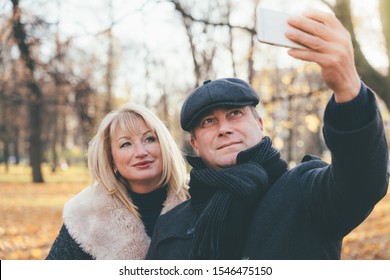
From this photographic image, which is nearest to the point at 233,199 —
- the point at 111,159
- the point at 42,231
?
the point at 111,159

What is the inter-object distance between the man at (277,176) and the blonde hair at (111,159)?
2.43 ft

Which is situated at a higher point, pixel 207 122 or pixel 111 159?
pixel 207 122

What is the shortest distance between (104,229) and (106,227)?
20 mm

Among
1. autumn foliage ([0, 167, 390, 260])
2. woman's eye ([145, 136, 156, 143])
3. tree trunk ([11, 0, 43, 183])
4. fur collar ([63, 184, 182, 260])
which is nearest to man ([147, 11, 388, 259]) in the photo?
fur collar ([63, 184, 182, 260])

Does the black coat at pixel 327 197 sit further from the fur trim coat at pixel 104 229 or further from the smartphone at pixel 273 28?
the fur trim coat at pixel 104 229

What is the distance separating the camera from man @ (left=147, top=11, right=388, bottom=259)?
5.71ft

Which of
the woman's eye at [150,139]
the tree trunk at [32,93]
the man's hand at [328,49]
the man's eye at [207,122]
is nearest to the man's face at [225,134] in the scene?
the man's eye at [207,122]

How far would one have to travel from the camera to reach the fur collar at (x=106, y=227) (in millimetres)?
3277

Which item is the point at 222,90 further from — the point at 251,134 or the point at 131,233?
the point at 131,233

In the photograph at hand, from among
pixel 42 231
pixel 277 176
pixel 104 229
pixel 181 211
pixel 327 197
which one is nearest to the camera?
pixel 327 197

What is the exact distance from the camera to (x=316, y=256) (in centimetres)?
211

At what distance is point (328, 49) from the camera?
1703 millimetres

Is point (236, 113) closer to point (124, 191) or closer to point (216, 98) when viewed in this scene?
point (216, 98)
